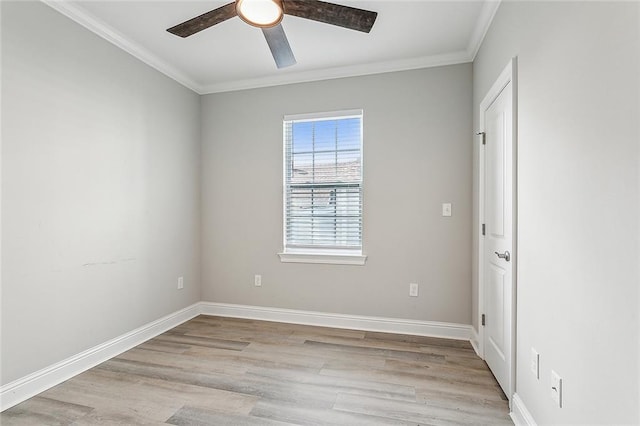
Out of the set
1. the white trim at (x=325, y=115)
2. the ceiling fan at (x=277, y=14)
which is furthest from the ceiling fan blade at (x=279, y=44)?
the white trim at (x=325, y=115)

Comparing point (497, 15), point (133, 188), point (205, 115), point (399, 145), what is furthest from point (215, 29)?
point (497, 15)

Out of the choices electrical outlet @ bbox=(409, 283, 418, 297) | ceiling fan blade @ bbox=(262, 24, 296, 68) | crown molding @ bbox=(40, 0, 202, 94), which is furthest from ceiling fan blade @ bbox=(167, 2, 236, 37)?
electrical outlet @ bbox=(409, 283, 418, 297)

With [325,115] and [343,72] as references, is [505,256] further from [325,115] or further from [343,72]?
[343,72]

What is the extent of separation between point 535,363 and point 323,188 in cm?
236

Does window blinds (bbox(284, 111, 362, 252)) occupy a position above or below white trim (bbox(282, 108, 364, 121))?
below

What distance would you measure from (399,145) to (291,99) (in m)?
1.30

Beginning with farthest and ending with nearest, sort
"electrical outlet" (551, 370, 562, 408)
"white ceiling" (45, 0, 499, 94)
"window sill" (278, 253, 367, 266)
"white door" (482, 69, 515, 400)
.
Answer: "window sill" (278, 253, 367, 266), "white ceiling" (45, 0, 499, 94), "white door" (482, 69, 515, 400), "electrical outlet" (551, 370, 562, 408)

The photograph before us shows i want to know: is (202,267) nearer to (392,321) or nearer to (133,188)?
(133,188)

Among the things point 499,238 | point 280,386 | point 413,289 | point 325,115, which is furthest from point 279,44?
point 413,289

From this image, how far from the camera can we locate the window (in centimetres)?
332

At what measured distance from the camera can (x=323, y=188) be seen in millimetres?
3430

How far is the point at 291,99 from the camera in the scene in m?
3.48

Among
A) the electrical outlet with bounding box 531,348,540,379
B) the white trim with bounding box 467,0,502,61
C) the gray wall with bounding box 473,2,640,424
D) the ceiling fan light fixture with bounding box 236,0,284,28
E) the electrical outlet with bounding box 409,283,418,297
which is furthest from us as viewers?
the electrical outlet with bounding box 409,283,418,297

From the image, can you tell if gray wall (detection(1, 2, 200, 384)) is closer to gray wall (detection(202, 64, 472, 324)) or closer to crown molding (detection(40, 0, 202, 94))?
crown molding (detection(40, 0, 202, 94))
